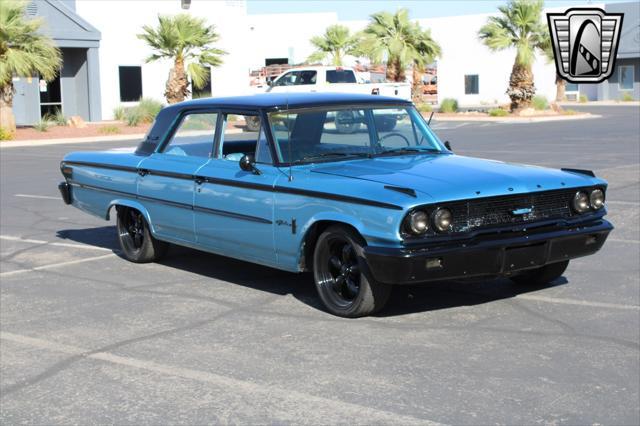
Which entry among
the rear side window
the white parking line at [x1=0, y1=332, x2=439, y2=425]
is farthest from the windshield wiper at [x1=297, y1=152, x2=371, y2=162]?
the rear side window

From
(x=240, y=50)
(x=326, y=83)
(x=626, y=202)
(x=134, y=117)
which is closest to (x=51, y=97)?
(x=134, y=117)

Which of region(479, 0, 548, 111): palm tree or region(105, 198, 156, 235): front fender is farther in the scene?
region(479, 0, 548, 111): palm tree

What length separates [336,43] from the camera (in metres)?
53.3

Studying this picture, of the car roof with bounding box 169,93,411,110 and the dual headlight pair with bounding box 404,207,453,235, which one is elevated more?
the car roof with bounding box 169,93,411,110

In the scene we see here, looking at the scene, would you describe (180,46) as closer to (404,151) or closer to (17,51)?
(17,51)

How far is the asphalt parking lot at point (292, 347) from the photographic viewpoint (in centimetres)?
528

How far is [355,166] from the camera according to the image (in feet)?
24.9

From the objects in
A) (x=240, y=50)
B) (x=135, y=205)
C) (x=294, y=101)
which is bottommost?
(x=135, y=205)

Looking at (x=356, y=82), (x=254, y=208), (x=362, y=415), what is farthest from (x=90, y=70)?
(x=362, y=415)

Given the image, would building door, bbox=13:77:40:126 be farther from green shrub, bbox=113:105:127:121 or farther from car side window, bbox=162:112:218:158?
car side window, bbox=162:112:218:158

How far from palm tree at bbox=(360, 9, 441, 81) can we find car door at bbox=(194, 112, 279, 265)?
36.4m

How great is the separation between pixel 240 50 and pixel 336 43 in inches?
340

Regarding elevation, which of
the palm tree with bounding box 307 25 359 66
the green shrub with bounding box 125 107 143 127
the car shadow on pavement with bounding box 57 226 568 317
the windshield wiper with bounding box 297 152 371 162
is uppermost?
the palm tree with bounding box 307 25 359 66

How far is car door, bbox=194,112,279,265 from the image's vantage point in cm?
776
